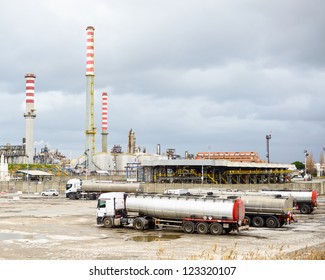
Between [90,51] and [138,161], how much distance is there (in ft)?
110

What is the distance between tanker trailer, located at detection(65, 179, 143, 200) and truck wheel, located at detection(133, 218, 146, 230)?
2980cm

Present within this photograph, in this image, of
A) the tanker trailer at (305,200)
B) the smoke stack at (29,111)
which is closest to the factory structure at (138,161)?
the smoke stack at (29,111)

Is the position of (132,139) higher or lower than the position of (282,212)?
higher

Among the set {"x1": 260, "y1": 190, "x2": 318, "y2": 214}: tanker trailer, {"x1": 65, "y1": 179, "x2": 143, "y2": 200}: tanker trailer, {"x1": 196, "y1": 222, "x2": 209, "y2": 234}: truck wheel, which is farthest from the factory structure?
{"x1": 196, "y1": 222, "x2": 209, "y2": 234}: truck wheel

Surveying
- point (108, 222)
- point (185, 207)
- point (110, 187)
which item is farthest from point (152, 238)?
point (110, 187)

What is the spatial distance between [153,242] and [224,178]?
63088 millimetres

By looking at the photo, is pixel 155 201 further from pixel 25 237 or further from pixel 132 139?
pixel 132 139

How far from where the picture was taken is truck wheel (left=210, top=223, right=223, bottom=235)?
101 ft

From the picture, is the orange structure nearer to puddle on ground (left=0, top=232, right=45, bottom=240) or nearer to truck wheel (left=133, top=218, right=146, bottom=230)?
truck wheel (left=133, top=218, right=146, bottom=230)

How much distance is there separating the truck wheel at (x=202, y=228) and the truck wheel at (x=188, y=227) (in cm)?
40

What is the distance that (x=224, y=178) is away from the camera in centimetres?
8981

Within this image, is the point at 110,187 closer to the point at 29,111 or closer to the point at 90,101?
the point at 90,101
